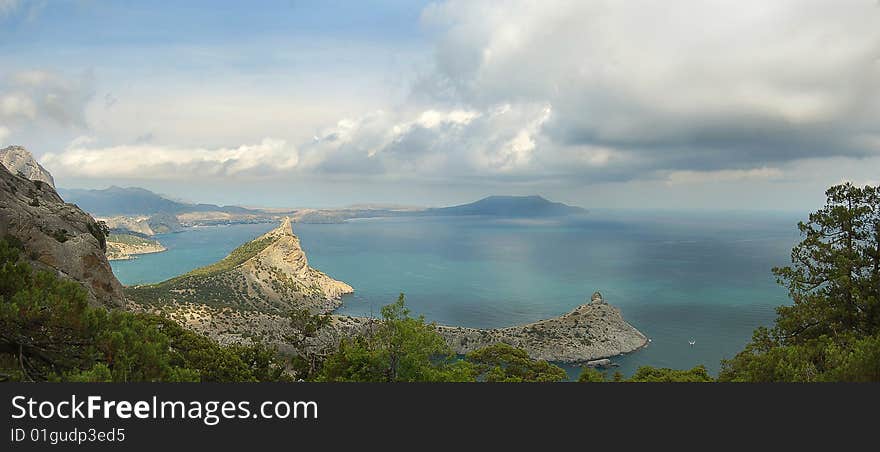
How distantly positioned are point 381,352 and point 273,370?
9047 millimetres

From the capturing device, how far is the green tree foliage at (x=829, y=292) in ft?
44.2

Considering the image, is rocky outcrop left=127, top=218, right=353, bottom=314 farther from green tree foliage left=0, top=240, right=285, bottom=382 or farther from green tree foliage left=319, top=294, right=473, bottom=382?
green tree foliage left=0, top=240, right=285, bottom=382

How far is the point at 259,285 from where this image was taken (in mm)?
96875

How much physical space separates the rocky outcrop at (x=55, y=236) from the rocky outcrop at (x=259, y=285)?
44531mm

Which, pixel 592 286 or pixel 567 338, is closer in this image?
pixel 567 338

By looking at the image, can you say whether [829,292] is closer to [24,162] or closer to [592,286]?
[592,286]

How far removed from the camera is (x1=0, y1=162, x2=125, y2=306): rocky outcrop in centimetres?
1788

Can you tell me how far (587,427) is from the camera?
7.63 meters

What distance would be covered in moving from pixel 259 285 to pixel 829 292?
96.0m

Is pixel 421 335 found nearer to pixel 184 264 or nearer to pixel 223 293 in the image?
pixel 223 293

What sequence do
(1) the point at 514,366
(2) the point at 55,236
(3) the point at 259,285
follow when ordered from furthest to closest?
(3) the point at 259,285, (1) the point at 514,366, (2) the point at 55,236

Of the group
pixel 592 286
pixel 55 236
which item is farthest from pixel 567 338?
pixel 55 236

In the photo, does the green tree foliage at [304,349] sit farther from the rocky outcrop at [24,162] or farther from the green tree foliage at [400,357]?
the rocky outcrop at [24,162]

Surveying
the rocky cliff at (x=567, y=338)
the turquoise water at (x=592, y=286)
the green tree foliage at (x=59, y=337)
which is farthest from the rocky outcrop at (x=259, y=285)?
the green tree foliage at (x=59, y=337)
